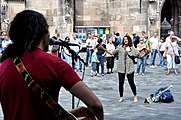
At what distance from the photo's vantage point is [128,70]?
394 inches

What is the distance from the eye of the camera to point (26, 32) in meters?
2.62

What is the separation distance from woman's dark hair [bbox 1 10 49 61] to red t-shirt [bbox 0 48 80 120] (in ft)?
0.19

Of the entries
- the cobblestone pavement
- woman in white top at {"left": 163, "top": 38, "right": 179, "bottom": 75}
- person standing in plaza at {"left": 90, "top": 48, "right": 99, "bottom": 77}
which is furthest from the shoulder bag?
woman in white top at {"left": 163, "top": 38, "right": 179, "bottom": 75}

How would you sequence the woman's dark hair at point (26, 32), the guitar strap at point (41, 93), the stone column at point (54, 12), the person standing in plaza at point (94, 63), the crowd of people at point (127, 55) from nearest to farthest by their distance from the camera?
the guitar strap at point (41, 93) < the woman's dark hair at point (26, 32) < the crowd of people at point (127, 55) < the person standing in plaza at point (94, 63) < the stone column at point (54, 12)

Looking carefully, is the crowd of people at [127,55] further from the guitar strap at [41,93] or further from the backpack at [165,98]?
the guitar strap at [41,93]

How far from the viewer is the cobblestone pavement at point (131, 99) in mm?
8484

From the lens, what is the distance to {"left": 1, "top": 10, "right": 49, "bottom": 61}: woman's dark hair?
261 centimetres

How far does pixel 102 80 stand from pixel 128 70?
4917 mm

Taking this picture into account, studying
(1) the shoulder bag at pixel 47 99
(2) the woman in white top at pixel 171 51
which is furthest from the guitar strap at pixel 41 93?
(2) the woman in white top at pixel 171 51

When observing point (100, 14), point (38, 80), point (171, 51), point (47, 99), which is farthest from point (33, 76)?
point (100, 14)

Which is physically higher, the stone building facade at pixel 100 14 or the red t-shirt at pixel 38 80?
the stone building facade at pixel 100 14

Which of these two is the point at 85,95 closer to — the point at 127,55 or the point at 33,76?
the point at 33,76

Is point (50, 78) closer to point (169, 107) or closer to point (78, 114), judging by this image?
point (78, 114)

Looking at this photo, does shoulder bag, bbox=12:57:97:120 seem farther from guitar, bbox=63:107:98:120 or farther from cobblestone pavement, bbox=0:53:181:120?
cobblestone pavement, bbox=0:53:181:120
